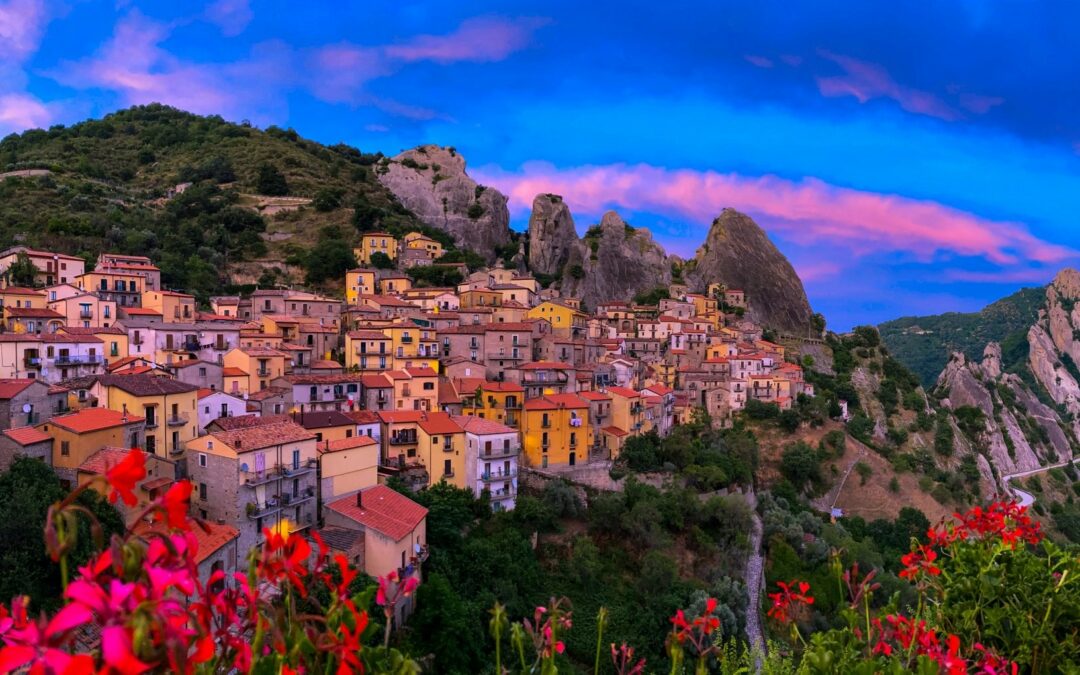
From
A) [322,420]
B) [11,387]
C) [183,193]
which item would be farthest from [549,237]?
[11,387]

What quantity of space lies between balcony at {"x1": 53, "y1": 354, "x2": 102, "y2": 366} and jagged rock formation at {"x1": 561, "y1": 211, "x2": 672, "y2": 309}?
51.9 metres

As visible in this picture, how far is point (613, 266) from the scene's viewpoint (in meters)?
80.2

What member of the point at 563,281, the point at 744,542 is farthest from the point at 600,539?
the point at 563,281

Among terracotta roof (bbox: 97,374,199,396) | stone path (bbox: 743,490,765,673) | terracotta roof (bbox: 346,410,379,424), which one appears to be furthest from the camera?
terracotta roof (bbox: 346,410,379,424)

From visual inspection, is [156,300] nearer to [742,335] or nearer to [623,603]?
[623,603]

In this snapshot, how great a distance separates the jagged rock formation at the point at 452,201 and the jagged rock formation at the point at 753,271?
27.3 meters

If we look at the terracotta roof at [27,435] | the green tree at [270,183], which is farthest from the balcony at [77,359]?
the green tree at [270,183]

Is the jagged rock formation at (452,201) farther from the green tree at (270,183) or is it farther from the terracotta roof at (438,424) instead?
the terracotta roof at (438,424)

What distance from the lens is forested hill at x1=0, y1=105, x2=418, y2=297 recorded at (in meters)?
52.6

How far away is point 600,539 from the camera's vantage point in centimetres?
2959

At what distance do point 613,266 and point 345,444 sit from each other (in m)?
59.2

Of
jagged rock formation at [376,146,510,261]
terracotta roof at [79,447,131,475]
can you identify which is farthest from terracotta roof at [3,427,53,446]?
jagged rock formation at [376,146,510,261]

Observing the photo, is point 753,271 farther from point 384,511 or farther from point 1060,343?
point 384,511

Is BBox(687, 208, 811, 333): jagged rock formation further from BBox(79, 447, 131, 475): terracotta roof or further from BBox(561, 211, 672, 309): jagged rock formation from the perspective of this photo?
BBox(79, 447, 131, 475): terracotta roof
